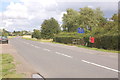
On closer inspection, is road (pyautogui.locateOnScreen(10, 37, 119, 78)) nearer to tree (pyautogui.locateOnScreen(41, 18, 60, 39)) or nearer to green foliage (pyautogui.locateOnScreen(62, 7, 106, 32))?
tree (pyautogui.locateOnScreen(41, 18, 60, 39))

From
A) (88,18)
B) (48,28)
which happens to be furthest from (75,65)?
(88,18)

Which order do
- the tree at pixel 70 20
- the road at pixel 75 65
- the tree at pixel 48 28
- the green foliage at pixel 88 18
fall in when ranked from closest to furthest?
the road at pixel 75 65, the tree at pixel 48 28, the green foliage at pixel 88 18, the tree at pixel 70 20

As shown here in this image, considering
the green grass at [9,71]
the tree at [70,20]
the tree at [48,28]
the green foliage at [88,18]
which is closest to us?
the green grass at [9,71]

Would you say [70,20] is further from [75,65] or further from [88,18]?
[75,65]

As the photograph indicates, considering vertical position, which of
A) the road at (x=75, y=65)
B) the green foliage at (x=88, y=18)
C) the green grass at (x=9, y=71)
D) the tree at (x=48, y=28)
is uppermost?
the green foliage at (x=88, y=18)

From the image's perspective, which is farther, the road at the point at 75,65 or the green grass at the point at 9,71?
the road at the point at 75,65

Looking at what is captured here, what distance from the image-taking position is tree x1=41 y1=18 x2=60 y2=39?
7369cm

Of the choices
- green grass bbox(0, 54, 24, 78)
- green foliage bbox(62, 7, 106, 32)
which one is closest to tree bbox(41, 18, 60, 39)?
green foliage bbox(62, 7, 106, 32)

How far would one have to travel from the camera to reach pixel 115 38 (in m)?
19.9

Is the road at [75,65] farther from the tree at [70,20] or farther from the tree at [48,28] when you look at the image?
the tree at [70,20]

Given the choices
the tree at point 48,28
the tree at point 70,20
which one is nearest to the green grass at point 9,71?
the tree at point 48,28

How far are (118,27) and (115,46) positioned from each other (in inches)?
214

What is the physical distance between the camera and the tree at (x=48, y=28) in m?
73.7

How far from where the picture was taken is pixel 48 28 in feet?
241
